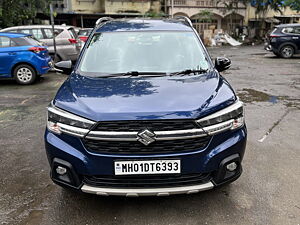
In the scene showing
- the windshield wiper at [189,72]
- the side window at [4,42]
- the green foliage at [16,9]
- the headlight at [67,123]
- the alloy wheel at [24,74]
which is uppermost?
the green foliage at [16,9]

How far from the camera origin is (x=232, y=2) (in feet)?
108

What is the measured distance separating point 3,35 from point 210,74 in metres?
7.52

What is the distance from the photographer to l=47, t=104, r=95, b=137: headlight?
2.57m

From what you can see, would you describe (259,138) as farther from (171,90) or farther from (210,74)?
(171,90)

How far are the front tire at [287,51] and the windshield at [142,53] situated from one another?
14004 millimetres

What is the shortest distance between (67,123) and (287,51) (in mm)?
16296

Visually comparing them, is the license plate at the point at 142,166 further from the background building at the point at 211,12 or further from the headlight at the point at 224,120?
the background building at the point at 211,12

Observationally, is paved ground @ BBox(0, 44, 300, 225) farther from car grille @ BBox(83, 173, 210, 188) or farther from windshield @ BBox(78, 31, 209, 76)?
windshield @ BBox(78, 31, 209, 76)

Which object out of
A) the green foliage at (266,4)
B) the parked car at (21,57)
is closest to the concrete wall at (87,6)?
the green foliage at (266,4)

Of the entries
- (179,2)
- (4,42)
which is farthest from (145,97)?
(179,2)

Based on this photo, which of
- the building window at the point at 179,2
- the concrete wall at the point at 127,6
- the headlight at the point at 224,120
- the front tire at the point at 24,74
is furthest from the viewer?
the building window at the point at 179,2

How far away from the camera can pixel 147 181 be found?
2605mm

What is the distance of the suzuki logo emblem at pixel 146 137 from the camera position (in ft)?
8.14

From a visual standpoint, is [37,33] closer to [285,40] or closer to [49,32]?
[49,32]
